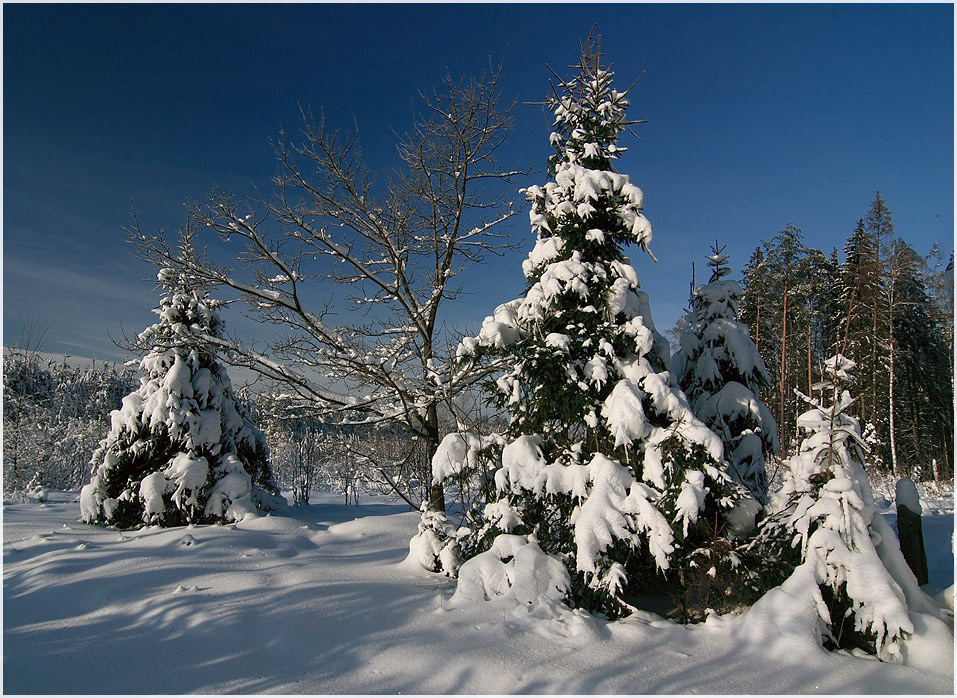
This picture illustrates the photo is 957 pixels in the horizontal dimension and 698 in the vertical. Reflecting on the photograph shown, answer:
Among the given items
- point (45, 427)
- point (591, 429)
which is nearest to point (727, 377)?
point (591, 429)

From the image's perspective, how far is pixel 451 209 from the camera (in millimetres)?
8180

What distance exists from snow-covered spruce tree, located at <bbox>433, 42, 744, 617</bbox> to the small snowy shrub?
0.54 meters

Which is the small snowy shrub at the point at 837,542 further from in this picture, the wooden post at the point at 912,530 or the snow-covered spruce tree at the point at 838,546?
the wooden post at the point at 912,530

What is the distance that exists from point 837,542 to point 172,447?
32.7ft

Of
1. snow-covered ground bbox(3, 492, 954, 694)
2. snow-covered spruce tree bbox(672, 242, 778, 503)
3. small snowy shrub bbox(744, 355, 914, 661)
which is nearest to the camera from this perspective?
snow-covered ground bbox(3, 492, 954, 694)

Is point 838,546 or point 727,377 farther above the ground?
point 727,377

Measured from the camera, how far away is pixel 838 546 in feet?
14.1

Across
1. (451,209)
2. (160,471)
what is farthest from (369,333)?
(160,471)

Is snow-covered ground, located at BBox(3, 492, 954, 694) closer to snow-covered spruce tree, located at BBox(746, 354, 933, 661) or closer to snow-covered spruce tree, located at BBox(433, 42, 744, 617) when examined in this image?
snow-covered spruce tree, located at BBox(746, 354, 933, 661)

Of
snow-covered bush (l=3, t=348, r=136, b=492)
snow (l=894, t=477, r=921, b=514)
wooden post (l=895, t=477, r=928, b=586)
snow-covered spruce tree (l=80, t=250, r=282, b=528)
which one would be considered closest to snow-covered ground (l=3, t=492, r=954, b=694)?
wooden post (l=895, t=477, r=928, b=586)

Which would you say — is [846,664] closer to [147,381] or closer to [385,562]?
[385,562]

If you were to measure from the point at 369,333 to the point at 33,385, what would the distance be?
102 feet

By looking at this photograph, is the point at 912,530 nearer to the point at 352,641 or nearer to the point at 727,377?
the point at 727,377

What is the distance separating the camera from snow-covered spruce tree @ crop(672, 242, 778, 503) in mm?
6816
